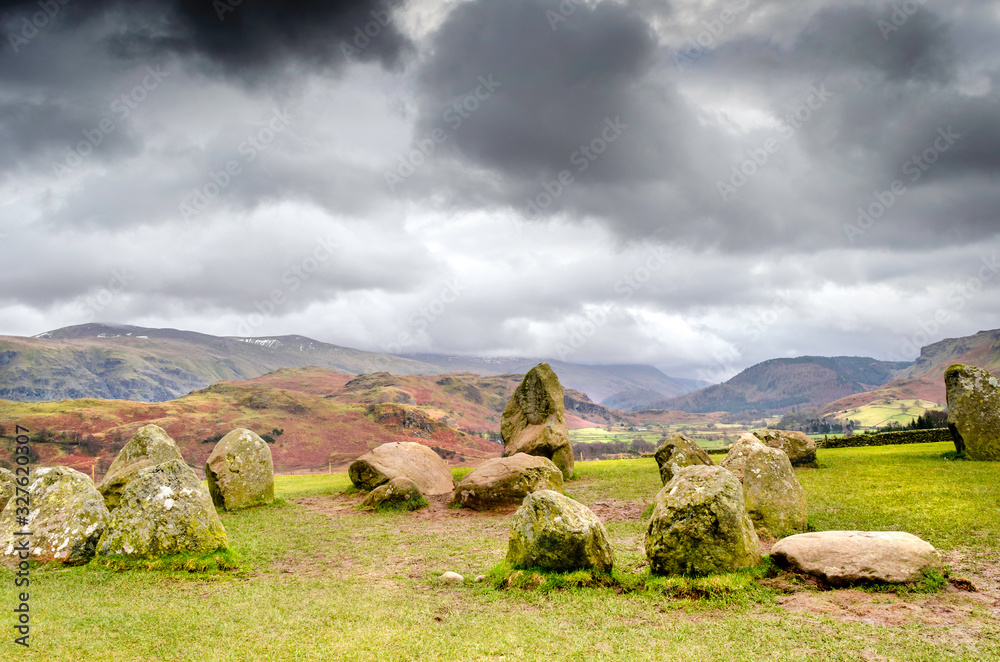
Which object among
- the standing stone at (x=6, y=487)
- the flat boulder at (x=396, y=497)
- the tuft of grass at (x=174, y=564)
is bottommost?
A: the flat boulder at (x=396, y=497)

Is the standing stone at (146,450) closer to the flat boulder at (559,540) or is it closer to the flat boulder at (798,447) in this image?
the flat boulder at (559,540)

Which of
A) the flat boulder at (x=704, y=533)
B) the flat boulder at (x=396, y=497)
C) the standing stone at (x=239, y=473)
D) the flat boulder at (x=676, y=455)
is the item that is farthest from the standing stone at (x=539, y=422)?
the flat boulder at (x=704, y=533)

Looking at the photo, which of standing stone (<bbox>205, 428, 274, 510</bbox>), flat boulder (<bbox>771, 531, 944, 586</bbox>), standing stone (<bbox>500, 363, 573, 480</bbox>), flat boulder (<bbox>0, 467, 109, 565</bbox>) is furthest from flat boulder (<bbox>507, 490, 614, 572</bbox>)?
standing stone (<bbox>500, 363, 573, 480</bbox>)

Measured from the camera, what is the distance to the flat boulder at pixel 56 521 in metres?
15.0

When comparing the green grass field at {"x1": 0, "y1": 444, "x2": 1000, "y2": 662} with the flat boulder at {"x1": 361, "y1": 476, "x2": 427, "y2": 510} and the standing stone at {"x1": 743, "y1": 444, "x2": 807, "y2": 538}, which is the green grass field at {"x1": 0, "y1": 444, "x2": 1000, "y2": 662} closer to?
the standing stone at {"x1": 743, "y1": 444, "x2": 807, "y2": 538}

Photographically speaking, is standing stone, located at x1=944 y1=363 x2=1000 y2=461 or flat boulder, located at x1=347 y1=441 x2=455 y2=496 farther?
flat boulder, located at x1=347 y1=441 x2=455 y2=496

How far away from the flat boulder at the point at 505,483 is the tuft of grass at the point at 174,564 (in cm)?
1160

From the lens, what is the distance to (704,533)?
1234 cm

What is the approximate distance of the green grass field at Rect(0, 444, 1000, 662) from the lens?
8883 millimetres

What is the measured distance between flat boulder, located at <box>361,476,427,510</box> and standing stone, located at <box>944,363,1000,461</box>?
29193 millimetres

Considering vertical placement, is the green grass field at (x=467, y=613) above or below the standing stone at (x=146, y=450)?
below

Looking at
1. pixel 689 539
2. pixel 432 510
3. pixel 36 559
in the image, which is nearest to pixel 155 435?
pixel 36 559

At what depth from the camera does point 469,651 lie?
9.07 m

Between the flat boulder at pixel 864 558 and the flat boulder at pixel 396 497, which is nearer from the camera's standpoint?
the flat boulder at pixel 864 558
